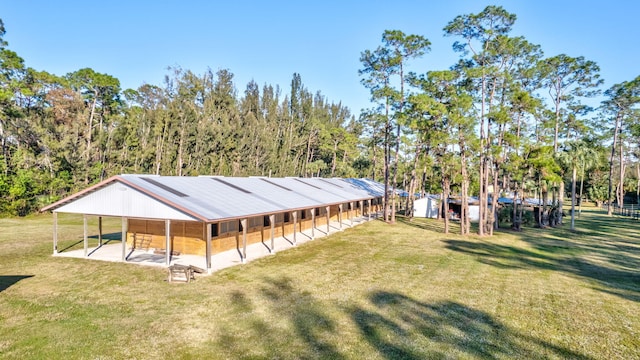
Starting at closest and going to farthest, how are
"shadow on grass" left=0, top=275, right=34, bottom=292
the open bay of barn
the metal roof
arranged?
"shadow on grass" left=0, top=275, right=34, bottom=292
the metal roof
the open bay of barn

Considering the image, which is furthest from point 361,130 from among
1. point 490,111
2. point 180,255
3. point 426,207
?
point 180,255

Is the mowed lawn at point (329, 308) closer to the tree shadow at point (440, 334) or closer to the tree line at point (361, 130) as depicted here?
the tree shadow at point (440, 334)

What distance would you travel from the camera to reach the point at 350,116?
274 feet

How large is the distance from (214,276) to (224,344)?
5855 millimetres

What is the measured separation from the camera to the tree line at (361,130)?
26.2 metres

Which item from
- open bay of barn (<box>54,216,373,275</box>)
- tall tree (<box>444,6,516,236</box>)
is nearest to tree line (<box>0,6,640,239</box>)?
tall tree (<box>444,6,516,236</box>)

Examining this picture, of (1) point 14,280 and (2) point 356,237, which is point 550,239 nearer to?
(2) point 356,237

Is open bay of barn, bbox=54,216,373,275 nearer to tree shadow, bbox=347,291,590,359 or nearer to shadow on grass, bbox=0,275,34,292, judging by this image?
shadow on grass, bbox=0,275,34,292

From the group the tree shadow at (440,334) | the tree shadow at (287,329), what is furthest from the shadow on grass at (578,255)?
the tree shadow at (287,329)

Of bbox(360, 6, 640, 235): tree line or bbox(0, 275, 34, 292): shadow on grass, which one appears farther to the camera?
bbox(360, 6, 640, 235): tree line

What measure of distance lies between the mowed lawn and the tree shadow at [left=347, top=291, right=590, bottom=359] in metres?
0.04

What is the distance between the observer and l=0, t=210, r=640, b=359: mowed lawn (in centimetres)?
823

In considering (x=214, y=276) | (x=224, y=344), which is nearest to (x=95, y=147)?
(x=214, y=276)

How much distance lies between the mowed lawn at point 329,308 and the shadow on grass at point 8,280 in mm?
72
